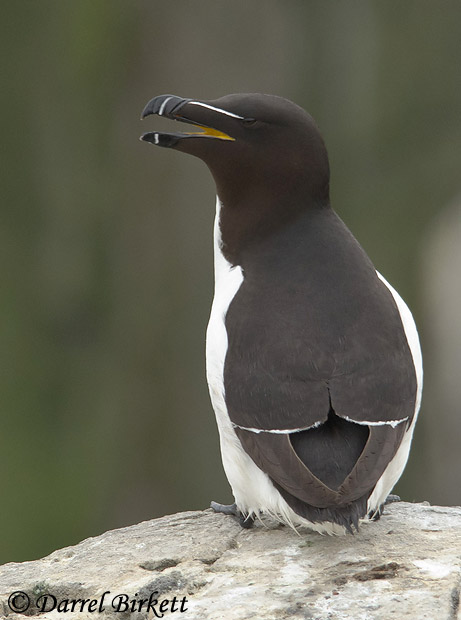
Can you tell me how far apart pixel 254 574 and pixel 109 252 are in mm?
5947

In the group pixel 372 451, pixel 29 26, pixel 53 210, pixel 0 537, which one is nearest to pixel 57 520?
pixel 0 537

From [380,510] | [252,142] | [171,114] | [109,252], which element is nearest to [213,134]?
[252,142]

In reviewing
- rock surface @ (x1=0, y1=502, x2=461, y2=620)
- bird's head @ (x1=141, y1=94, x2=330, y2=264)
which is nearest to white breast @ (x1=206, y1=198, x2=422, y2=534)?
rock surface @ (x1=0, y1=502, x2=461, y2=620)

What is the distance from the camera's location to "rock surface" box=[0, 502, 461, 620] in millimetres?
4043

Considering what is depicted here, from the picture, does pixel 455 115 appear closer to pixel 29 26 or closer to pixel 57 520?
pixel 29 26

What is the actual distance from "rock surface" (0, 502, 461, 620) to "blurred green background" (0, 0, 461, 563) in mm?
4617

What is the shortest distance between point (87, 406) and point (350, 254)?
5127 mm

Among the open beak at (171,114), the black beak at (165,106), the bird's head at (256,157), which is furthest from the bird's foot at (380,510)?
the black beak at (165,106)

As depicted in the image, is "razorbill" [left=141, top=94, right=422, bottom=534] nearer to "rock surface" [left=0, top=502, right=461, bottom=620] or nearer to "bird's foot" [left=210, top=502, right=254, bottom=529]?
"bird's foot" [left=210, top=502, right=254, bottom=529]

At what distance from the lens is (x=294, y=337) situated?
473 centimetres

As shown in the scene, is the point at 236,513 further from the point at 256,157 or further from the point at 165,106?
the point at 165,106

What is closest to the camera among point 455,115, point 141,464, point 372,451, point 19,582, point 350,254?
point 372,451

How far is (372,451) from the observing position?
436 cm

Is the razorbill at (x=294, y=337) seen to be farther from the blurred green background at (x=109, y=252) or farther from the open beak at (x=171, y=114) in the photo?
the blurred green background at (x=109, y=252)
